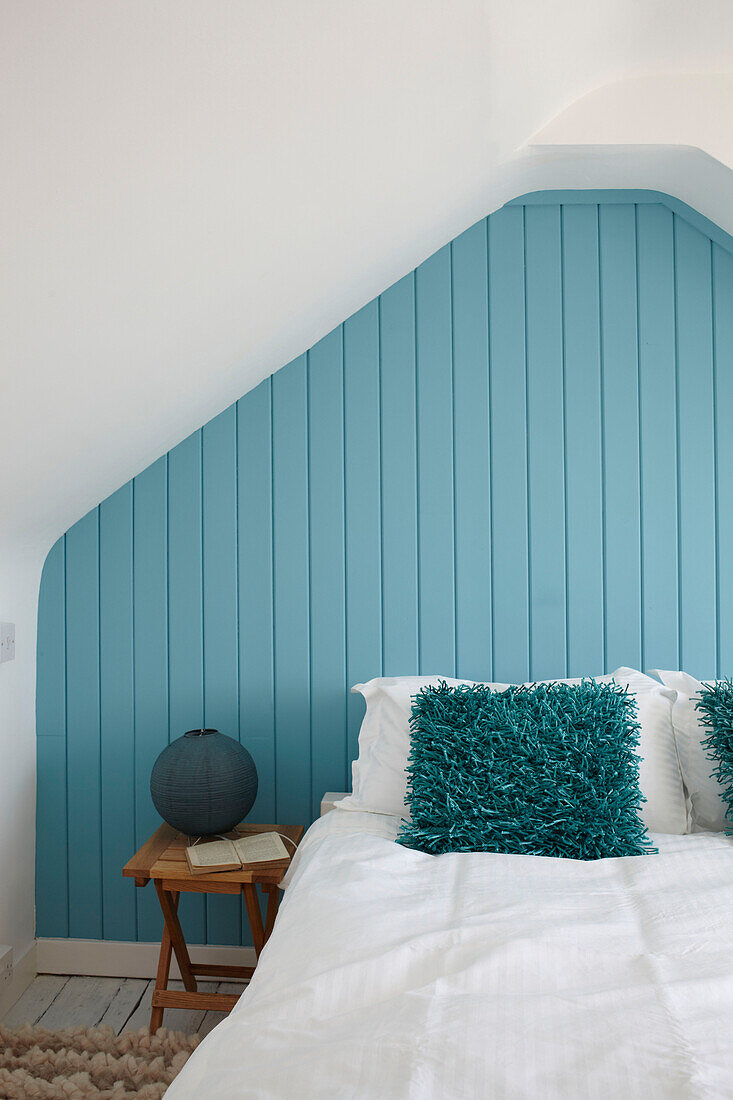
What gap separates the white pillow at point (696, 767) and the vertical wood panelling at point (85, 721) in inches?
66.5

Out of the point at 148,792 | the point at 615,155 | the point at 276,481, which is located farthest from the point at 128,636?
the point at 615,155

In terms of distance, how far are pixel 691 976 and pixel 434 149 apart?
1667 mm

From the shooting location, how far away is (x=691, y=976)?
46.5 inches

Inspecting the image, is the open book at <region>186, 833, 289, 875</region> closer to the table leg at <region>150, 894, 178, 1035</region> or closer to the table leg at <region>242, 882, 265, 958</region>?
the table leg at <region>242, 882, 265, 958</region>

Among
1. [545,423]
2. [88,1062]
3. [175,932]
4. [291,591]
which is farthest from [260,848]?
[545,423]

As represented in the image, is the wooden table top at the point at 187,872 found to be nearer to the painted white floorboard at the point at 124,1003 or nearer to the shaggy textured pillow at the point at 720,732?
the painted white floorboard at the point at 124,1003

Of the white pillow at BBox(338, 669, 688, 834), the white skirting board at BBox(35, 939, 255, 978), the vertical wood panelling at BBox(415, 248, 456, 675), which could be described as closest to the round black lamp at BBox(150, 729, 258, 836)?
the white pillow at BBox(338, 669, 688, 834)

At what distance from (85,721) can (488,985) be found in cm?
166

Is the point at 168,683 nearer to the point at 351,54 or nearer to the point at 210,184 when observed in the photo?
the point at 210,184

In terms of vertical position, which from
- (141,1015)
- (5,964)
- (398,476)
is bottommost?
(141,1015)

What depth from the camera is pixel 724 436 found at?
232cm

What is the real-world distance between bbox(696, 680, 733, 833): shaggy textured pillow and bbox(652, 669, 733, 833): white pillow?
0.07ft

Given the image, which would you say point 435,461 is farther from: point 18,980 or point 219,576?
point 18,980

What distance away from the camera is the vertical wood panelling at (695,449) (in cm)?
231
